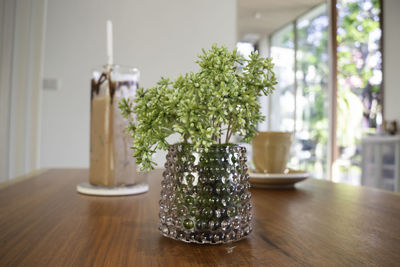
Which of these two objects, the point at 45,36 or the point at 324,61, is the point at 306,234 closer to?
the point at 45,36

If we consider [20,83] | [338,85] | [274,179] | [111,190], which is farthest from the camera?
[338,85]

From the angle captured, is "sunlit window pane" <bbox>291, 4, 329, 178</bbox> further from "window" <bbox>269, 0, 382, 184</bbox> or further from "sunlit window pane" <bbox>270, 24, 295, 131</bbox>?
"sunlit window pane" <bbox>270, 24, 295, 131</bbox>

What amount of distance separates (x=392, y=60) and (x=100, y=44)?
10.8ft

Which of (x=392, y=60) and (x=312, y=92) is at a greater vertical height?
(x=392, y=60)

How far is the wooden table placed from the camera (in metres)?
0.36

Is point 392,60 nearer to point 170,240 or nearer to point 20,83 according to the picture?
point 20,83

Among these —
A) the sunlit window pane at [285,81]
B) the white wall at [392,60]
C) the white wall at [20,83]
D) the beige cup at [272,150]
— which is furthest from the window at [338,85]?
the beige cup at [272,150]

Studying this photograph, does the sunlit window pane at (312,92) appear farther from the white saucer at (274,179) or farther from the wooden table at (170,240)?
the wooden table at (170,240)

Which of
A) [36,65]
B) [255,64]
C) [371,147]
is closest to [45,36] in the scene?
[36,65]

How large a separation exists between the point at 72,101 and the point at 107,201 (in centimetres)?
248

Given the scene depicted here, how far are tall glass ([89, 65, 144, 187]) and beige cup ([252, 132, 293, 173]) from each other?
35cm

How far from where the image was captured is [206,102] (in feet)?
1.32

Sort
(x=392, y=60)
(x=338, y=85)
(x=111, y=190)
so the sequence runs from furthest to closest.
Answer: (x=338, y=85) → (x=392, y=60) → (x=111, y=190)

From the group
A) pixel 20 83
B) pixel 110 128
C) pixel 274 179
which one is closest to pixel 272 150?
pixel 274 179
